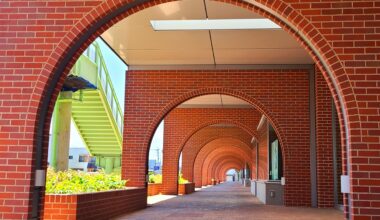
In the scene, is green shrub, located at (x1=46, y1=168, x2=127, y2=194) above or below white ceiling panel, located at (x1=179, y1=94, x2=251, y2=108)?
below

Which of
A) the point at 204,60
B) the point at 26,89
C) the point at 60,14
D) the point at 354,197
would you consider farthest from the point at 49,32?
the point at 204,60

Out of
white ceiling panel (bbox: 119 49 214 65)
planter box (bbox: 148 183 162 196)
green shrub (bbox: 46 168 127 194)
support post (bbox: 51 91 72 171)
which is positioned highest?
white ceiling panel (bbox: 119 49 214 65)

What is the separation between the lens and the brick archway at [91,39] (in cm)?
579

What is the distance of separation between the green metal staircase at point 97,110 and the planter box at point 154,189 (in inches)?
120

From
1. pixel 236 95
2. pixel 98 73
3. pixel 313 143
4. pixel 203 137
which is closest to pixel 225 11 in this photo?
pixel 236 95

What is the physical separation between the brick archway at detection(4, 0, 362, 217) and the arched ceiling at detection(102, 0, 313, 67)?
8.89 feet

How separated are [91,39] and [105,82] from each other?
11.3 m

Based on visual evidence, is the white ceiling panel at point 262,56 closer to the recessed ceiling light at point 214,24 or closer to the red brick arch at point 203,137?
the recessed ceiling light at point 214,24

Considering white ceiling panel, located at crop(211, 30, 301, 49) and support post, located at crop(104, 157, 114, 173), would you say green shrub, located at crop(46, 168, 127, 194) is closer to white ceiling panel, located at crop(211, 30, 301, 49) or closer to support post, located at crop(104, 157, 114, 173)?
white ceiling panel, located at crop(211, 30, 301, 49)

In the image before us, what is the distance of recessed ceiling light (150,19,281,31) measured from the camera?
10.0 meters

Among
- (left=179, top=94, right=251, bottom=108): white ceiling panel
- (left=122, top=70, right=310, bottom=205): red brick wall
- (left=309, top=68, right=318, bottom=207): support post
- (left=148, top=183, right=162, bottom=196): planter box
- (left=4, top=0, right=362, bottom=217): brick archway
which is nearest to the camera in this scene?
(left=4, top=0, right=362, bottom=217): brick archway

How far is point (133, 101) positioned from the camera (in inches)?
543

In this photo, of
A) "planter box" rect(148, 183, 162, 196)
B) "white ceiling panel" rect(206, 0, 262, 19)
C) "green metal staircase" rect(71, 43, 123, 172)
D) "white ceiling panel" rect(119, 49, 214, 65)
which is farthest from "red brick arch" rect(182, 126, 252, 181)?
"white ceiling panel" rect(206, 0, 262, 19)

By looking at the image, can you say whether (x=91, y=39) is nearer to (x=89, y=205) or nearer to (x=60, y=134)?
(x=89, y=205)
